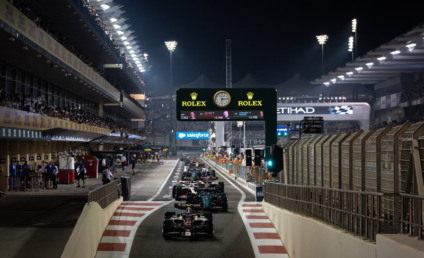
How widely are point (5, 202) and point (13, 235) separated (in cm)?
787

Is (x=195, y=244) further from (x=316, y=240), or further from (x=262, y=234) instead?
(x=316, y=240)

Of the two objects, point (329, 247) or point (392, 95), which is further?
point (392, 95)

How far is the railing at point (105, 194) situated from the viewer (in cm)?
1361

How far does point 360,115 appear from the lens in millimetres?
68812

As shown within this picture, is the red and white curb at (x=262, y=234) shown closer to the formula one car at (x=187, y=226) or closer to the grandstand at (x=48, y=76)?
the formula one car at (x=187, y=226)

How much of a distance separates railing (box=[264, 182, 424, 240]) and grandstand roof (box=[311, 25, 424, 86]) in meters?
32.7

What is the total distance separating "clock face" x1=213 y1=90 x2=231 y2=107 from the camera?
2736 cm

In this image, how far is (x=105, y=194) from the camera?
1611cm

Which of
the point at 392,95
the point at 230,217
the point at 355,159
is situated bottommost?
the point at 230,217

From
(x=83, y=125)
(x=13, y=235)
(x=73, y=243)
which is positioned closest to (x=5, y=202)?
(x=13, y=235)

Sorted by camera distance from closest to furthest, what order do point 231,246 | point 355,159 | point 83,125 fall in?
point 355,159
point 231,246
point 83,125

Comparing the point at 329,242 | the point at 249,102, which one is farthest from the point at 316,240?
the point at 249,102

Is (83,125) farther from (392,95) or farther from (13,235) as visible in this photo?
(392,95)

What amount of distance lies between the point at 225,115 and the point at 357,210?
63.2 feet
